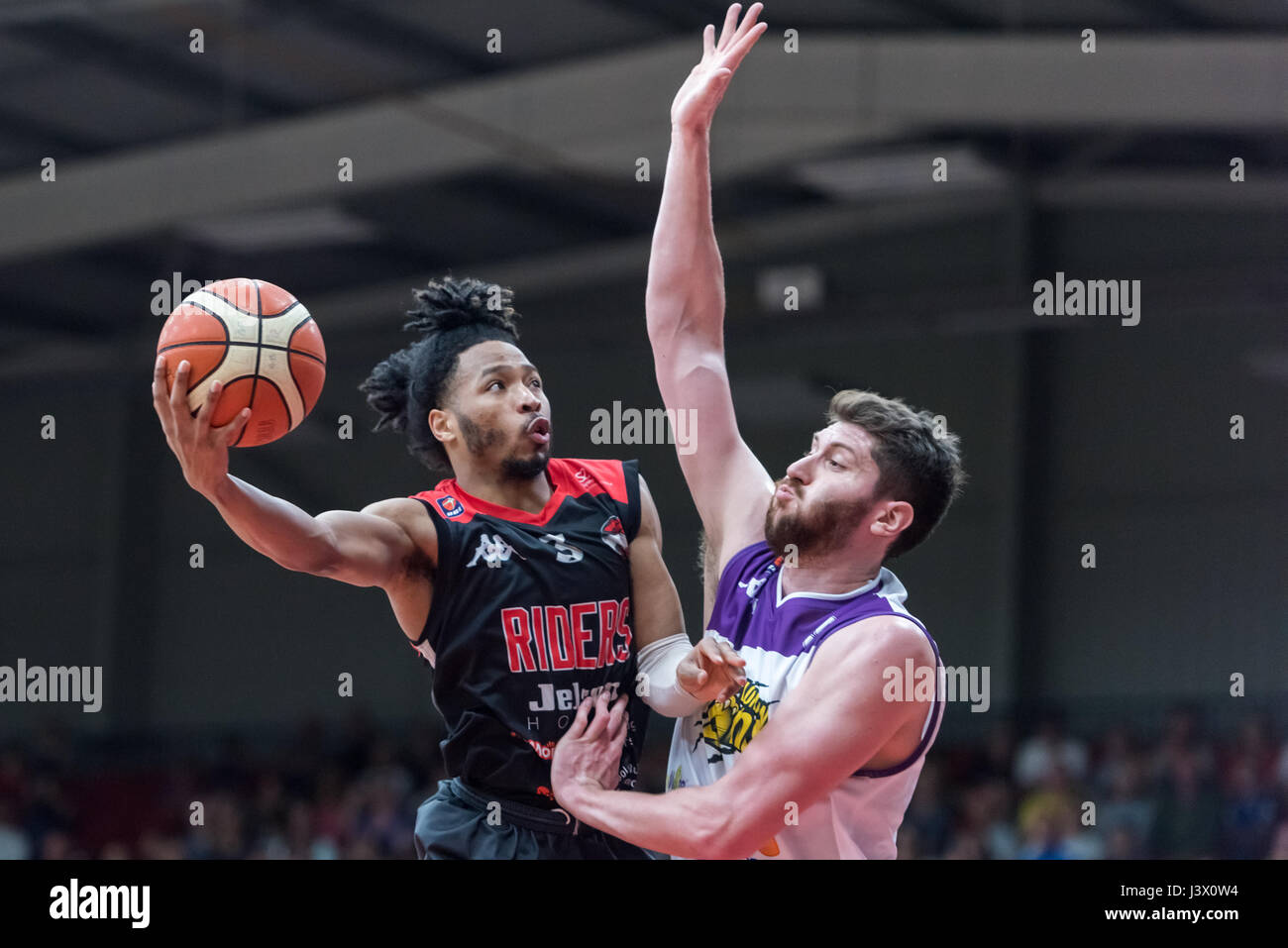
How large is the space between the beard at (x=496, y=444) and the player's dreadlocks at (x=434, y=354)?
0.15 meters

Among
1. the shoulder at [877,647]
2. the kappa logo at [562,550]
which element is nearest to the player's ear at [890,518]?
the shoulder at [877,647]

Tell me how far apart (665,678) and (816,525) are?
1.91ft

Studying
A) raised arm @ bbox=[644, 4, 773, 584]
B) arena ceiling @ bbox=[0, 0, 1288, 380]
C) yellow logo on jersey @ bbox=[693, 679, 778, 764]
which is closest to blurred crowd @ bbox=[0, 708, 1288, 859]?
arena ceiling @ bbox=[0, 0, 1288, 380]

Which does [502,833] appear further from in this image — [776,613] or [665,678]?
→ [776,613]

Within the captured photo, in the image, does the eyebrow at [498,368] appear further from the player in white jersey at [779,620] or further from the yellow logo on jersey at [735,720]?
the yellow logo on jersey at [735,720]

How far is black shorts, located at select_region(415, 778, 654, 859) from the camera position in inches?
163

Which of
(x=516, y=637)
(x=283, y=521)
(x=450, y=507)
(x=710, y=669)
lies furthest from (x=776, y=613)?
(x=283, y=521)

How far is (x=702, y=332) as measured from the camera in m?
4.54

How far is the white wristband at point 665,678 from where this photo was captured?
403cm

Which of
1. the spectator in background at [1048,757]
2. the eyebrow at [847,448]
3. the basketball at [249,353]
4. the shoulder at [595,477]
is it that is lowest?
the spectator in background at [1048,757]

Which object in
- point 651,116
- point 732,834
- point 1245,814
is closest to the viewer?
point 732,834

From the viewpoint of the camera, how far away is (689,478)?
4645 millimetres
